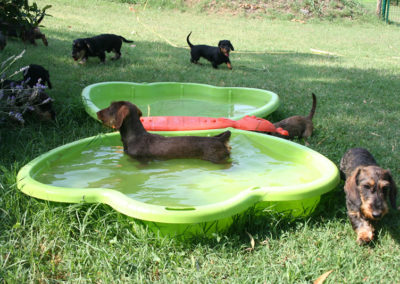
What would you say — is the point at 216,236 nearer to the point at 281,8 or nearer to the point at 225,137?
the point at 225,137

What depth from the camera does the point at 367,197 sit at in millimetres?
2965

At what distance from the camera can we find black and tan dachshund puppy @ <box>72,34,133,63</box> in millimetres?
7996

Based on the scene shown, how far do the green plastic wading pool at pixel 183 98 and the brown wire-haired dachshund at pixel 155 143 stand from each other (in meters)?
1.57

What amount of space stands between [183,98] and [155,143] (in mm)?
2653

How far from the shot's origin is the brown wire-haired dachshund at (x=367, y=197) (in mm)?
2891

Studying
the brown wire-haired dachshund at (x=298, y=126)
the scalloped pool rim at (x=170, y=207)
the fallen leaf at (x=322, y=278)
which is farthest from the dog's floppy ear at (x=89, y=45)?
the fallen leaf at (x=322, y=278)

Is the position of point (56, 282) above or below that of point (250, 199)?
below

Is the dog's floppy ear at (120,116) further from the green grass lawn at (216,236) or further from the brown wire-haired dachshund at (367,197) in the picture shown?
the brown wire-haired dachshund at (367,197)

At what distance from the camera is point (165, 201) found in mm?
3500

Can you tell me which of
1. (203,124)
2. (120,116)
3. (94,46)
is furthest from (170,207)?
(94,46)

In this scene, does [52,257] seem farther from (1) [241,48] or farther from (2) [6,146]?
(1) [241,48]

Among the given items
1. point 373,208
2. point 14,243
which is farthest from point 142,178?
point 373,208

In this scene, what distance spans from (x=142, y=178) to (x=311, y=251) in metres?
1.88

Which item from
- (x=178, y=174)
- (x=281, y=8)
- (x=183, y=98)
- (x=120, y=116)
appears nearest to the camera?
(x=178, y=174)
